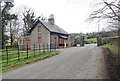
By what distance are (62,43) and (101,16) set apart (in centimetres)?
3883

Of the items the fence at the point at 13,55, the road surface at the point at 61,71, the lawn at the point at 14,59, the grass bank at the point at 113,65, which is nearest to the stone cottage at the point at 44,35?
the fence at the point at 13,55

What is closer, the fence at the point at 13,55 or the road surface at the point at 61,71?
the road surface at the point at 61,71

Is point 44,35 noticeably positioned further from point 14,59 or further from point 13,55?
point 14,59

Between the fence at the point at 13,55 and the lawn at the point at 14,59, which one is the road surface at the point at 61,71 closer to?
the lawn at the point at 14,59

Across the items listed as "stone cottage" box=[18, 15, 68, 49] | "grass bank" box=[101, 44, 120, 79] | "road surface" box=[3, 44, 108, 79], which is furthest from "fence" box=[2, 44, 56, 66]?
"stone cottage" box=[18, 15, 68, 49]

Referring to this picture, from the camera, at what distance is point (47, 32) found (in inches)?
2096

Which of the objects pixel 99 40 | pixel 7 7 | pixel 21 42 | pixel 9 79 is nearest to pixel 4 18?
pixel 7 7

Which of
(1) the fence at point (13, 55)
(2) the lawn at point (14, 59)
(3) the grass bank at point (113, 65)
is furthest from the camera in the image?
(1) the fence at point (13, 55)

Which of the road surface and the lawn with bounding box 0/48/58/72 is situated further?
the lawn with bounding box 0/48/58/72

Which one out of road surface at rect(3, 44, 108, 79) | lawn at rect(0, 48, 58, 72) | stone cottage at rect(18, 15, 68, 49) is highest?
stone cottage at rect(18, 15, 68, 49)

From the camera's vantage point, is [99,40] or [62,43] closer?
[62,43]

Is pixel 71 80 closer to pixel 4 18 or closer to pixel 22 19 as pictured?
pixel 4 18

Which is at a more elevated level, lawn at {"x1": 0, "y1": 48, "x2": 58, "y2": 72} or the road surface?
lawn at {"x1": 0, "y1": 48, "x2": 58, "y2": 72}

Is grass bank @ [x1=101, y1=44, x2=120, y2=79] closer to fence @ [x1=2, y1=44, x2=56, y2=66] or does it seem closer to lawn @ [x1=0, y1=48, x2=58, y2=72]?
lawn @ [x1=0, y1=48, x2=58, y2=72]
